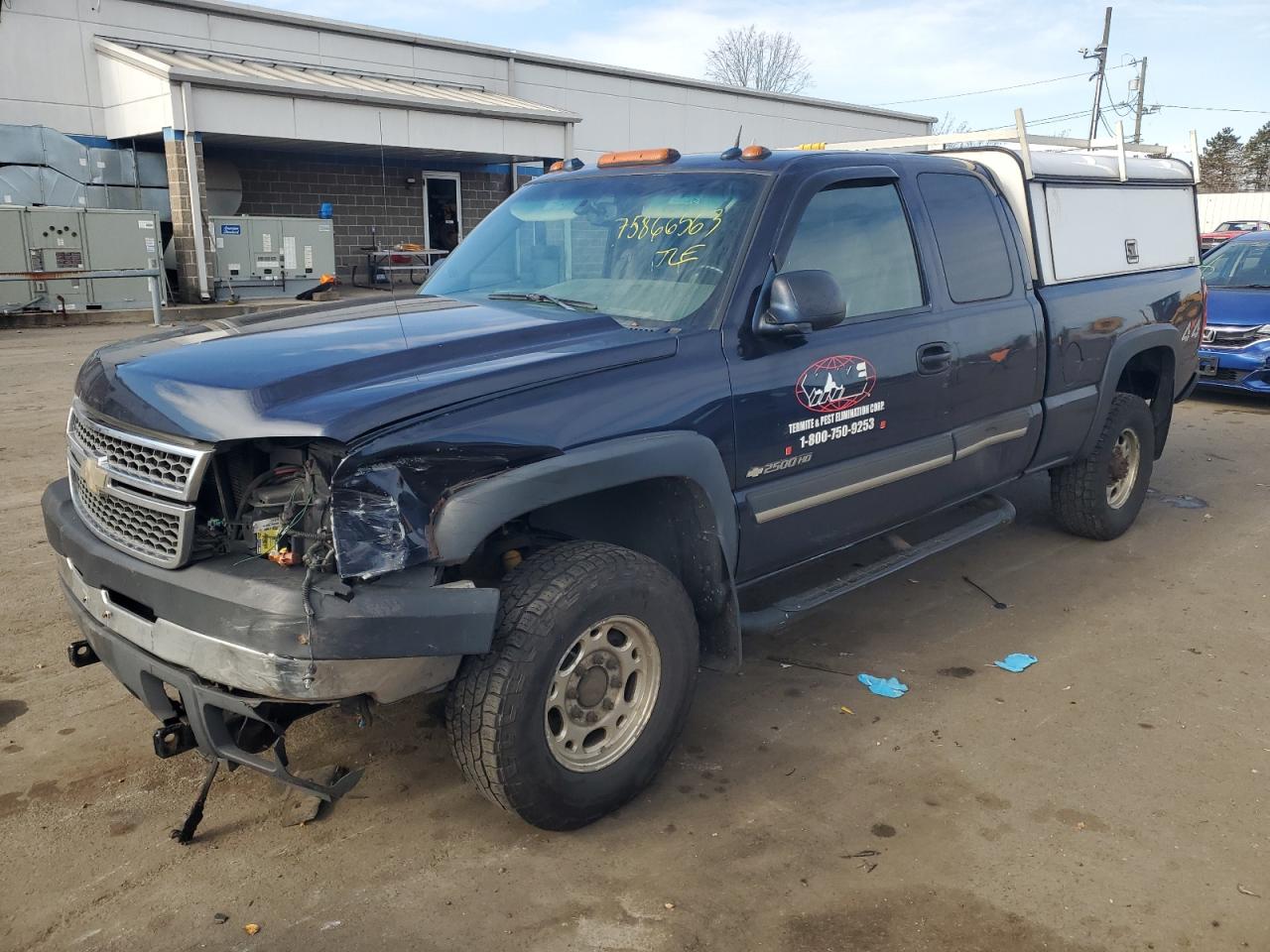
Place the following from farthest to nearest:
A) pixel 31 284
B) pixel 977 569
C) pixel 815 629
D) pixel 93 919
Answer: pixel 31 284 → pixel 977 569 → pixel 815 629 → pixel 93 919

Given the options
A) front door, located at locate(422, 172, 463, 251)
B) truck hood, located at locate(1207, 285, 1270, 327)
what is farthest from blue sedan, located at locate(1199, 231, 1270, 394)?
front door, located at locate(422, 172, 463, 251)

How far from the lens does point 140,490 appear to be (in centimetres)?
286

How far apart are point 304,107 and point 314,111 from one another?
229 millimetres

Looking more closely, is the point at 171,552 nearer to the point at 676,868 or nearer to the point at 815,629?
the point at 676,868

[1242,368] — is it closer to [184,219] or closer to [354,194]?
[184,219]

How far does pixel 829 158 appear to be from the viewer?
3996mm

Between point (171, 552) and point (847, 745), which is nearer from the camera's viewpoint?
point (171, 552)

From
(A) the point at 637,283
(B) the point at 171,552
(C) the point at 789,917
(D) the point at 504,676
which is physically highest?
(A) the point at 637,283

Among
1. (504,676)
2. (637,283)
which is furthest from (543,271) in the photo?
(504,676)

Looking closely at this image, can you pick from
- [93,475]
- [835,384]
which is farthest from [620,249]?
[93,475]

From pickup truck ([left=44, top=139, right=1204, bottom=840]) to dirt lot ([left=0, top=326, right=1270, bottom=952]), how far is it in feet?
0.87

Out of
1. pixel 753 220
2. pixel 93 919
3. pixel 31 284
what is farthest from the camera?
pixel 31 284

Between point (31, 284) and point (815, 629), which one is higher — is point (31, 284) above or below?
above

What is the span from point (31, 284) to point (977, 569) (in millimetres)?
16235
